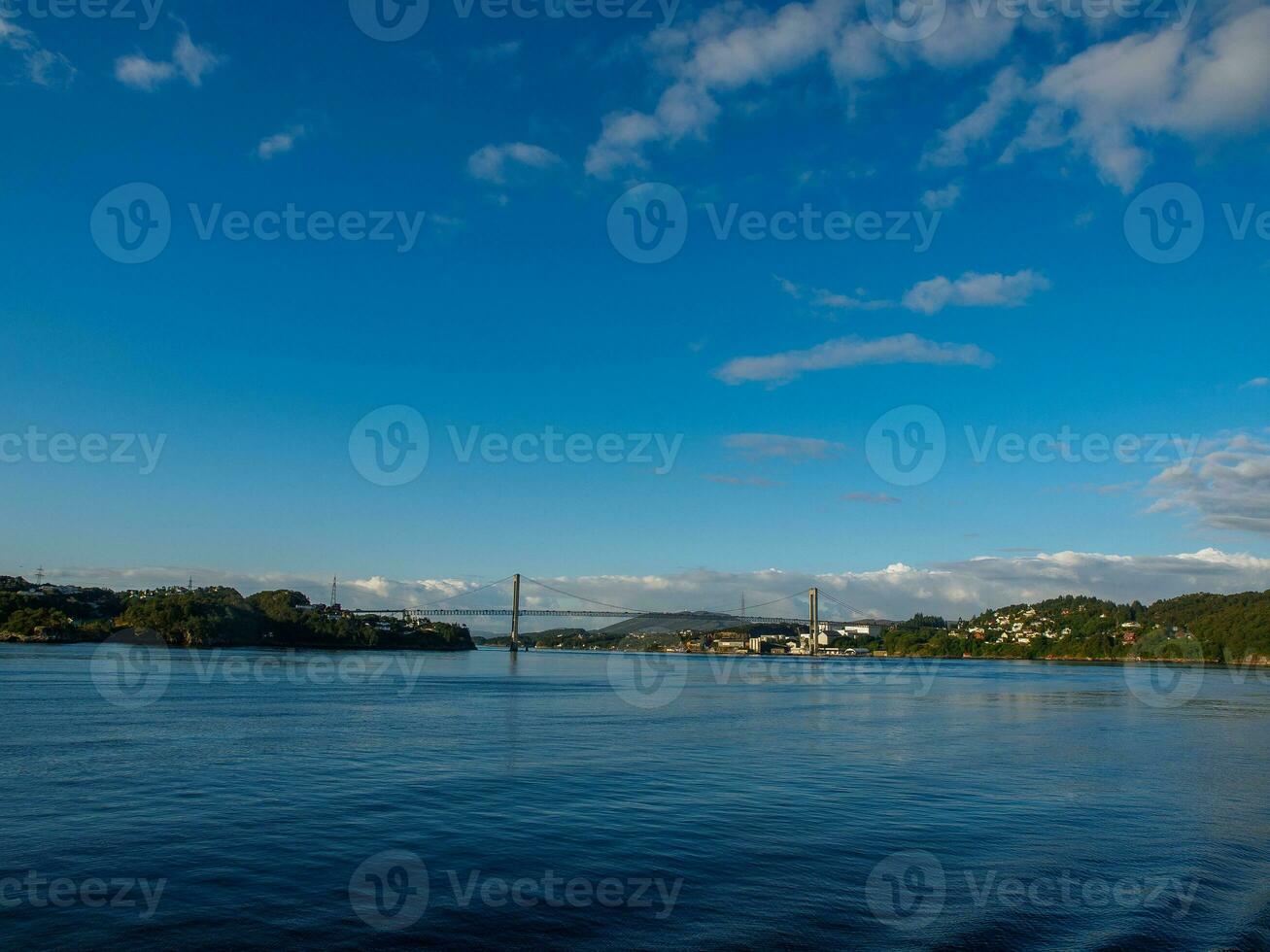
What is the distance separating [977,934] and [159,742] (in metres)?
27.1

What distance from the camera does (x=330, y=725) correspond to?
35.5 m

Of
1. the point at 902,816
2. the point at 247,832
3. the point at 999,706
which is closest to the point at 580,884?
the point at 247,832

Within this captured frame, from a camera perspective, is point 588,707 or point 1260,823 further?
point 588,707

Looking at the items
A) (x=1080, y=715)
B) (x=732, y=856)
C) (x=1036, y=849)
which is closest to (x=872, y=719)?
(x=1080, y=715)

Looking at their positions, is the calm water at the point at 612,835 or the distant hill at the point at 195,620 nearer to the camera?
the calm water at the point at 612,835

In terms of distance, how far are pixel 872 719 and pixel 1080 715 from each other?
47.3 feet

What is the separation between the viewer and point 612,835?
17.3 metres

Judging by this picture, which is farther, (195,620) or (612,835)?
(195,620)

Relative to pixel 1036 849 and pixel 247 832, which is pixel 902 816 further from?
pixel 247 832

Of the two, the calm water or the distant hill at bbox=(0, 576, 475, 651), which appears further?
the distant hill at bbox=(0, 576, 475, 651)

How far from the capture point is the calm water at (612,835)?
12.1m

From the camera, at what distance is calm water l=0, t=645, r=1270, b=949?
39.6ft

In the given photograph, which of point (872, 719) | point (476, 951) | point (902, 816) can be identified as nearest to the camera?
point (476, 951)

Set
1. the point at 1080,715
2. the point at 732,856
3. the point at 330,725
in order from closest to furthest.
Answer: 1. the point at 732,856
2. the point at 330,725
3. the point at 1080,715
